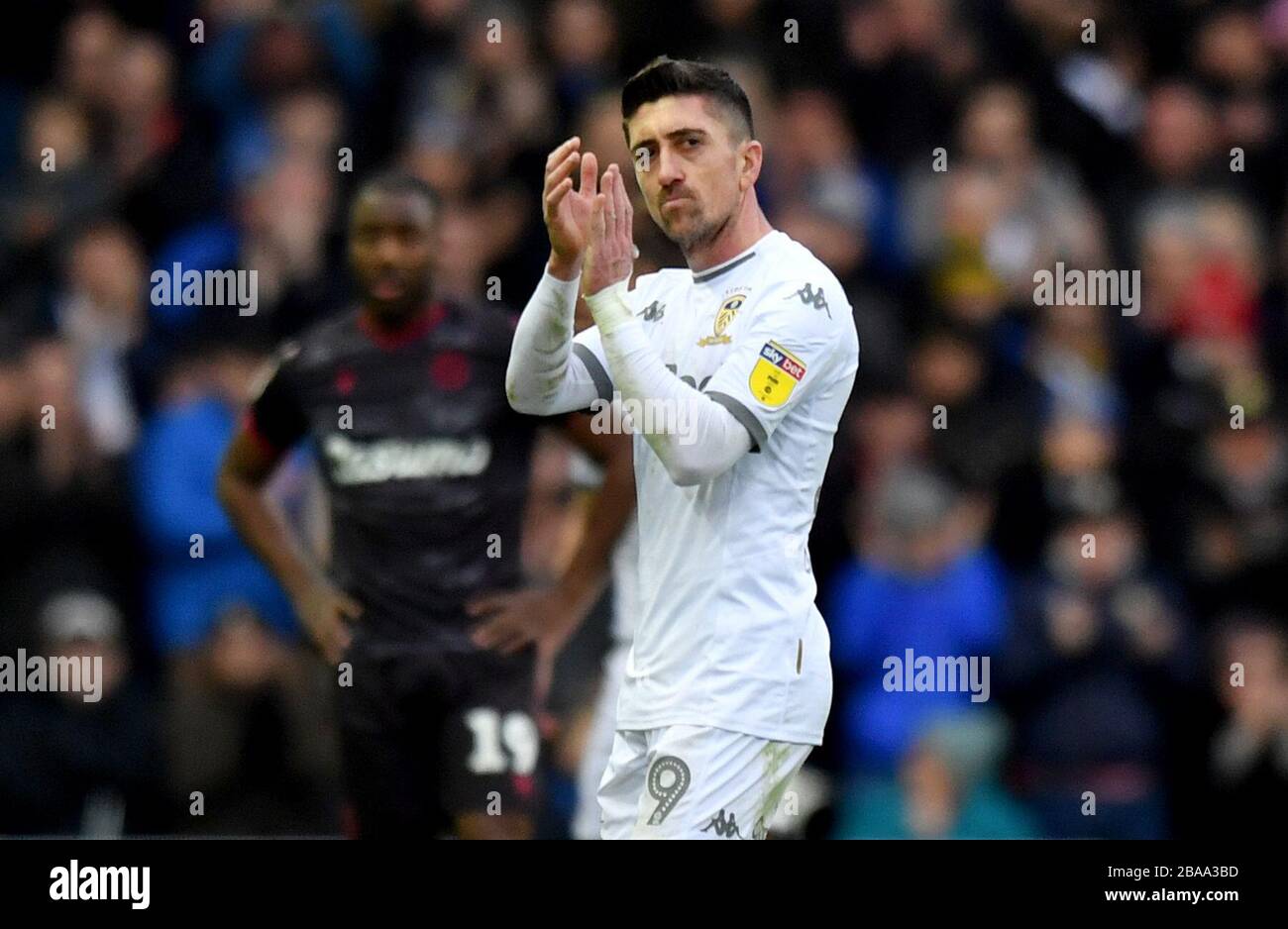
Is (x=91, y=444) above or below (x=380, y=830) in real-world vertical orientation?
above

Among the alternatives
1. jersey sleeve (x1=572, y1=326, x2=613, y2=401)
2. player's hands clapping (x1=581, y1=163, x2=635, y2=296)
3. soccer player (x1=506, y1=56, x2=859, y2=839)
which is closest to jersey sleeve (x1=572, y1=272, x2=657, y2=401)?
jersey sleeve (x1=572, y1=326, x2=613, y2=401)

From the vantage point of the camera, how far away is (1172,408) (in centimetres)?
866

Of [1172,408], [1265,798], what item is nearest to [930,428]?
[1172,408]

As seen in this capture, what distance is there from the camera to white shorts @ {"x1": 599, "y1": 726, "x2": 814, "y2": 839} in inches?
196

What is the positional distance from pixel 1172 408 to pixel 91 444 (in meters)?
3.92

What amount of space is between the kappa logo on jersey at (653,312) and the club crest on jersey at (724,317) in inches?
6.6

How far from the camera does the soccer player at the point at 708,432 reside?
5.00m

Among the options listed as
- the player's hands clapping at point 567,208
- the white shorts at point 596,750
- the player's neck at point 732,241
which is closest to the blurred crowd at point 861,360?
the white shorts at point 596,750

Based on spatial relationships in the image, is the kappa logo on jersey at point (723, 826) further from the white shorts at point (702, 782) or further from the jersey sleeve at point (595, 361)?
the jersey sleeve at point (595, 361)

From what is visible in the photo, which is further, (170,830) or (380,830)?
(170,830)

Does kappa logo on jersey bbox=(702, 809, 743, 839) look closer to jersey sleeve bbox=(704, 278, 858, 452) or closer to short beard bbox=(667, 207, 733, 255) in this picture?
jersey sleeve bbox=(704, 278, 858, 452)

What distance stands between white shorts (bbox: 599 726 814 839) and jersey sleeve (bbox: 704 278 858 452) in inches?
25.5

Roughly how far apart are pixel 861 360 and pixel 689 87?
330cm
